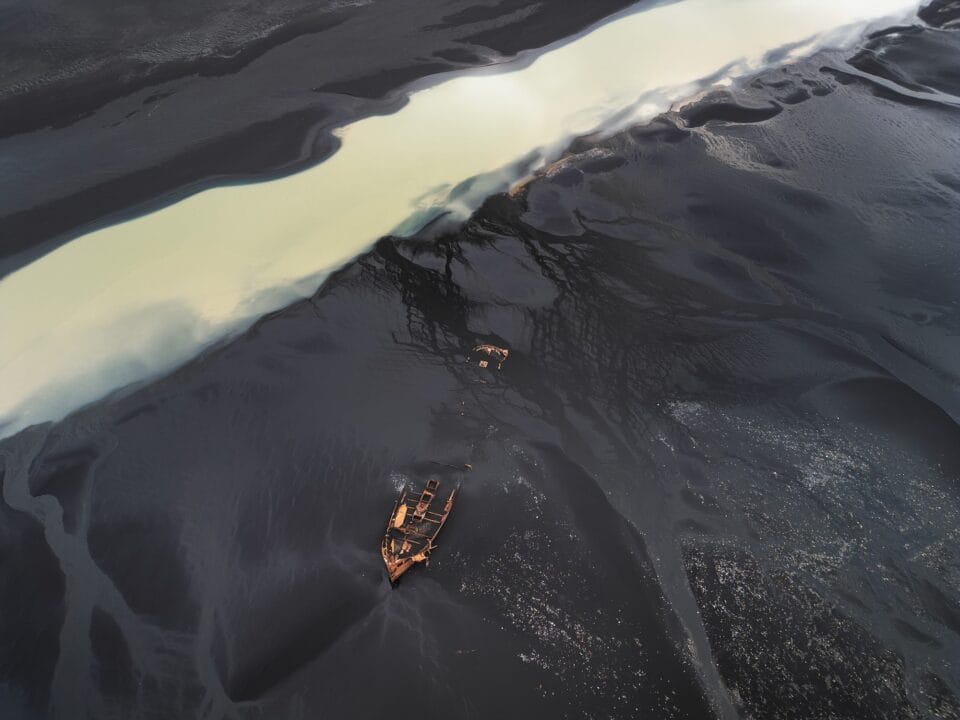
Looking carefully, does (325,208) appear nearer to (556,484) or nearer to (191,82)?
(191,82)

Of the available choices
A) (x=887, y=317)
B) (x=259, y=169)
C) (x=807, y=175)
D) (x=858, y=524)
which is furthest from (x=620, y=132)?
(x=858, y=524)

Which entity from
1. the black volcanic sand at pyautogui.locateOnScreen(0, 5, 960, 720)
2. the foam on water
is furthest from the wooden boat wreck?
the foam on water

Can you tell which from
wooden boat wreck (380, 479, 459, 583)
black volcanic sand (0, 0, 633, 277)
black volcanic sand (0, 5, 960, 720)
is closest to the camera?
black volcanic sand (0, 5, 960, 720)

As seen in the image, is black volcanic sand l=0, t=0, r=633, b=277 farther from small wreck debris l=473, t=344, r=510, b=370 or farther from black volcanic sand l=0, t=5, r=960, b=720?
small wreck debris l=473, t=344, r=510, b=370

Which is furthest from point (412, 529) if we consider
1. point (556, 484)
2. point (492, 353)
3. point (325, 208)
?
point (325, 208)

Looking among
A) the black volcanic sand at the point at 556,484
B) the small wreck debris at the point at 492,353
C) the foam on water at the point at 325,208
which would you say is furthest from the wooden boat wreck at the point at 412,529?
the foam on water at the point at 325,208

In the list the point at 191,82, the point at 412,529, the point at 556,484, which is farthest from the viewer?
the point at 191,82

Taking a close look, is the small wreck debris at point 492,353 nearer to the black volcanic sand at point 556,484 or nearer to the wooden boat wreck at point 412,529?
the black volcanic sand at point 556,484
